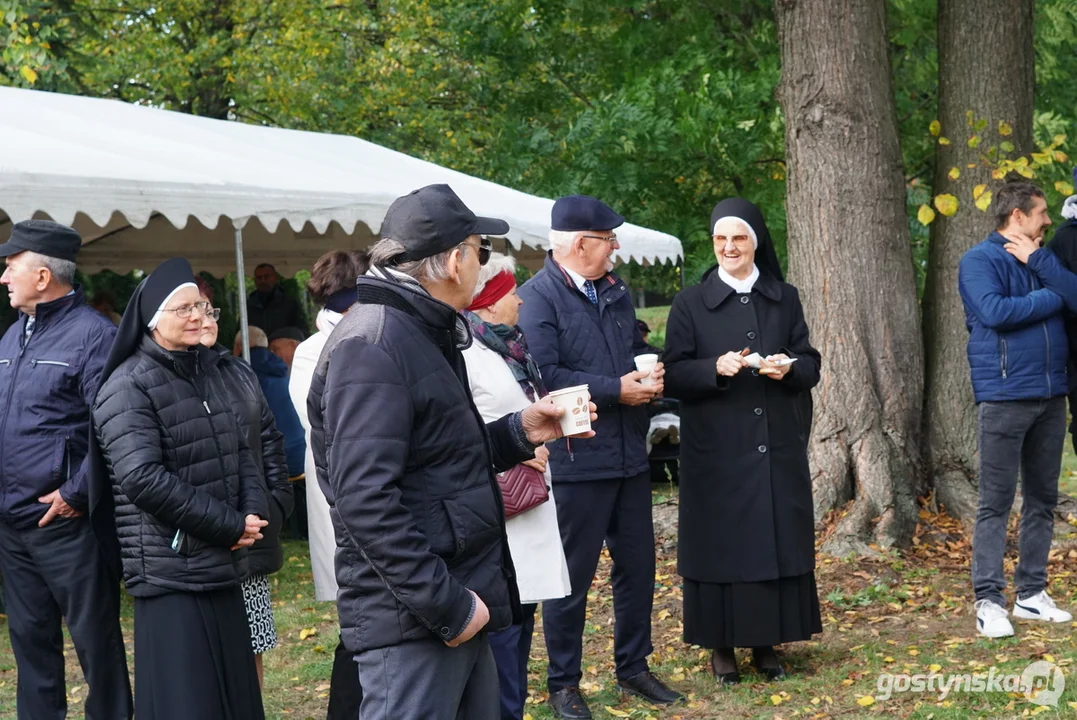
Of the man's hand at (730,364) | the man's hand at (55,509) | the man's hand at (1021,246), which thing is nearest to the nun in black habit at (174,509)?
the man's hand at (55,509)

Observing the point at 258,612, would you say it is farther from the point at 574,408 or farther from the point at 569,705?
the point at 574,408

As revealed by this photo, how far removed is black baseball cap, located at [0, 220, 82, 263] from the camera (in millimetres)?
4574

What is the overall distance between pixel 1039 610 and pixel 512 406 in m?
3.11

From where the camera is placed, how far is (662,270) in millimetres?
13922

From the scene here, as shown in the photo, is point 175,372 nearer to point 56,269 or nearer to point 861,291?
point 56,269

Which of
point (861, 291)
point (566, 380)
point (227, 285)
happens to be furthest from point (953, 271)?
point (227, 285)

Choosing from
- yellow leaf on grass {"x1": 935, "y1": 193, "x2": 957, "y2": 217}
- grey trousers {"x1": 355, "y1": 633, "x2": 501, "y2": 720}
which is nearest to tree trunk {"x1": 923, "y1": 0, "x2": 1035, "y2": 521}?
yellow leaf on grass {"x1": 935, "y1": 193, "x2": 957, "y2": 217}

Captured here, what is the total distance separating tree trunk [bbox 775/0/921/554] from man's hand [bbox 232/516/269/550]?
4153 millimetres

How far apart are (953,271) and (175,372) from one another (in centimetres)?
545

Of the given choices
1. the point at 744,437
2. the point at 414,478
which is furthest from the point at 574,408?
the point at 744,437

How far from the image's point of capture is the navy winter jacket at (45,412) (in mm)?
4512

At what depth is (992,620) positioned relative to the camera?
222 inches

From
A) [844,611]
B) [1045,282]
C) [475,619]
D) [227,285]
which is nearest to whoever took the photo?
[475,619]

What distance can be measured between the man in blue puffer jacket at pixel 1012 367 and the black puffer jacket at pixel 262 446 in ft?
10.2
